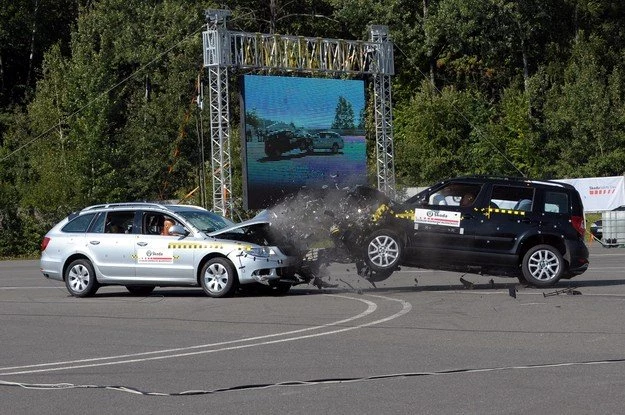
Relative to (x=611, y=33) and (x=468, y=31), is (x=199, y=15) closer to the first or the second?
(x=468, y=31)

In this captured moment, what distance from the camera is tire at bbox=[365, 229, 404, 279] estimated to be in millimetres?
18594

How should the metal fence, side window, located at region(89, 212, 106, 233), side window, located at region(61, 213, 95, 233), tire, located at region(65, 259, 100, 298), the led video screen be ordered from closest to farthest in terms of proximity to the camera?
tire, located at region(65, 259, 100, 298) → side window, located at region(89, 212, 106, 233) → side window, located at region(61, 213, 95, 233) → the led video screen → the metal fence

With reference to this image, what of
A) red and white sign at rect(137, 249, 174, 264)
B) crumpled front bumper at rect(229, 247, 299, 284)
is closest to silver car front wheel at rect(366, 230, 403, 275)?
crumpled front bumper at rect(229, 247, 299, 284)

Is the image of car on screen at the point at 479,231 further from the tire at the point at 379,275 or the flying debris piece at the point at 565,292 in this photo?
the flying debris piece at the point at 565,292

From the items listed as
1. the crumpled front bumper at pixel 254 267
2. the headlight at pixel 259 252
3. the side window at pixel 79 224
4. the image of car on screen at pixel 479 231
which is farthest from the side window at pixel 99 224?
the image of car on screen at pixel 479 231

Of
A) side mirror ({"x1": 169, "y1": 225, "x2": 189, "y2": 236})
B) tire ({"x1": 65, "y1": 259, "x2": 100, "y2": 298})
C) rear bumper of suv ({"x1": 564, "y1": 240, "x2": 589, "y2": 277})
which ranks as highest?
side mirror ({"x1": 169, "y1": 225, "x2": 189, "y2": 236})

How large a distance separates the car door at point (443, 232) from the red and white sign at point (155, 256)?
4.04 metres

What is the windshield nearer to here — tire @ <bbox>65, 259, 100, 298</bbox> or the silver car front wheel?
tire @ <bbox>65, 259, 100, 298</bbox>

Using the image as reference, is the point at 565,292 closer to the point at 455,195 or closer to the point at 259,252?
the point at 455,195

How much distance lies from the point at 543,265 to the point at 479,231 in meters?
1.23

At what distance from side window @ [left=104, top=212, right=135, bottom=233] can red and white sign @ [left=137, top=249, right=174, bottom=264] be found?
692mm

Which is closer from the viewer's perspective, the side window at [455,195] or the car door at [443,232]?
the car door at [443,232]

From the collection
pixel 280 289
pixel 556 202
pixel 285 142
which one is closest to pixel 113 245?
pixel 280 289

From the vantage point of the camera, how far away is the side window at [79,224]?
64.5 ft
